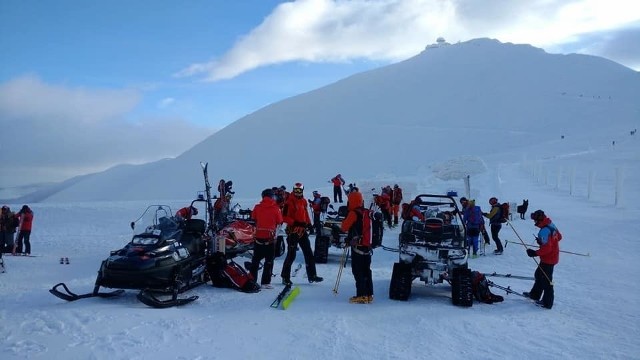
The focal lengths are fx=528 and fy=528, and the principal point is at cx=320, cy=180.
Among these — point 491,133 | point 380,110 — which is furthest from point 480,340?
point 380,110

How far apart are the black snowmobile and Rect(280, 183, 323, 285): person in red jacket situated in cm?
148

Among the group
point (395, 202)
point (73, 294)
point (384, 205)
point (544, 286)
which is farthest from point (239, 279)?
point (395, 202)

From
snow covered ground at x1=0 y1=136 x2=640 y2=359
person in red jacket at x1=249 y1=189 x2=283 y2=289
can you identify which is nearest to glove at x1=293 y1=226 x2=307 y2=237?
person in red jacket at x1=249 y1=189 x2=283 y2=289

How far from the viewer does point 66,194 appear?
6359 cm

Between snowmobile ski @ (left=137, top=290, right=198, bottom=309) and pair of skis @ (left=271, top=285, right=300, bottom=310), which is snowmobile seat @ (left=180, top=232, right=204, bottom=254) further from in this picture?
pair of skis @ (left=271, top=285, right=300, bottom=310)

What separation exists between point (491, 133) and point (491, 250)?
2059 inches

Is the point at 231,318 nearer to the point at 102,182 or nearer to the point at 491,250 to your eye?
the point at 491,250

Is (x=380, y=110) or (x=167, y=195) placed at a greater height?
(x=380, y=110)

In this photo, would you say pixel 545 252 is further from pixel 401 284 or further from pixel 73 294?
pixel 73 294

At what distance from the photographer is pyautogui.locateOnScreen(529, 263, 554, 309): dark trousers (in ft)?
26.6

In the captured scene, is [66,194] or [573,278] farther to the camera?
[66,194]

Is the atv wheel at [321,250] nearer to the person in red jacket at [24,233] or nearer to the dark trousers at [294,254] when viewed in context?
the dark trousers at [294,254]

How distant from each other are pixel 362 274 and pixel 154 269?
3134 millimetres

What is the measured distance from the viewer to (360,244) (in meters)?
8.33
